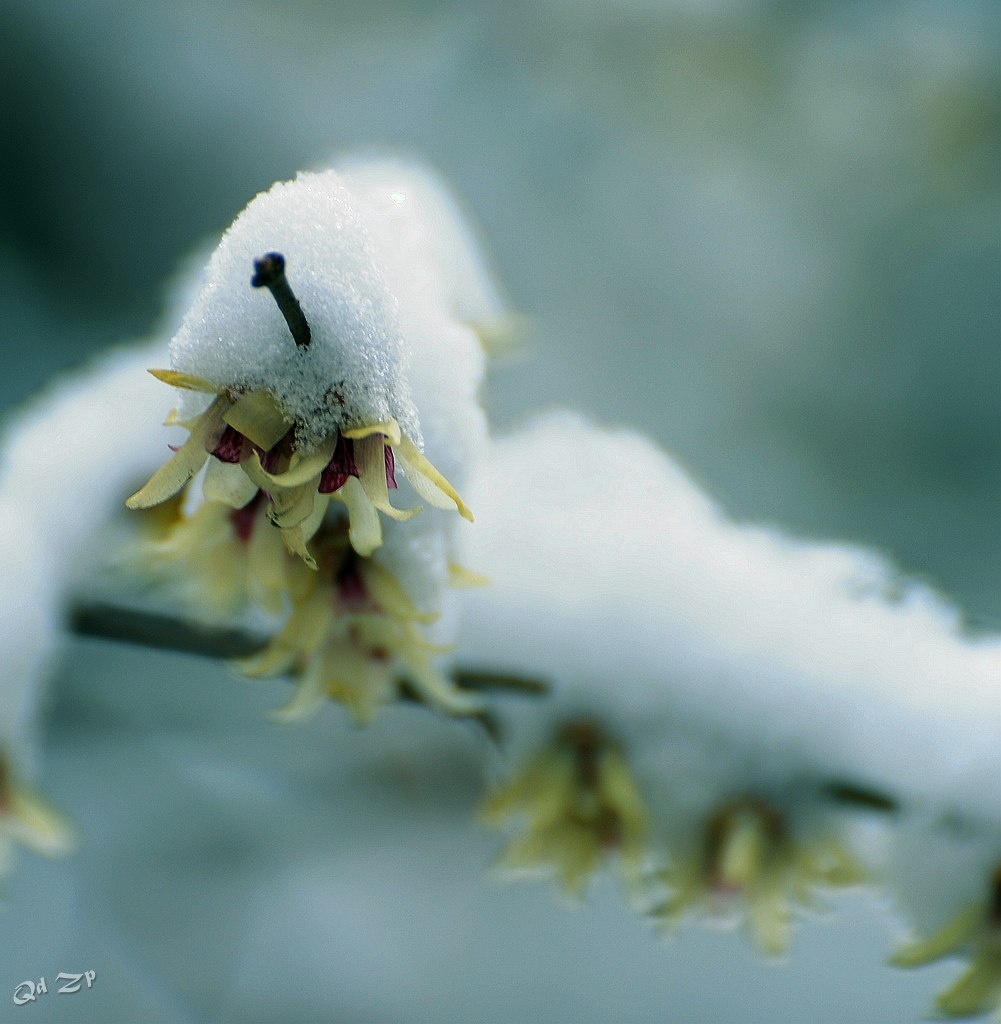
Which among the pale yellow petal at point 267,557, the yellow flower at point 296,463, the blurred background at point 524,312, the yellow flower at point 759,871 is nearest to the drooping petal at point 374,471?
the yellow flower at point 296,463

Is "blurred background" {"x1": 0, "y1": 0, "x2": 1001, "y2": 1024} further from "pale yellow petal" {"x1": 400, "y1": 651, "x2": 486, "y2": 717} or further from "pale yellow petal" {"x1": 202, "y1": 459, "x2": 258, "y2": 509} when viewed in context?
"pale yellow petal" {"x1": 202, "y1": 459, "x2": 258, "y2": 509}

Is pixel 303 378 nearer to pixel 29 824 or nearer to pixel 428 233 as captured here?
pixel 428 233

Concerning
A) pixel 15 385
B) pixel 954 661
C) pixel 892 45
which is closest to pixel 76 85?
pixel 15 385

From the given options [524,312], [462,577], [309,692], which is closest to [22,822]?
[309,692]

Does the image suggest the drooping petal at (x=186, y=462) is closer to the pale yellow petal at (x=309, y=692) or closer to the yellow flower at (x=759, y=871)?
the pale yellow petal at (x=309, y=692)

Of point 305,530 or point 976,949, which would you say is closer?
point 305,530
